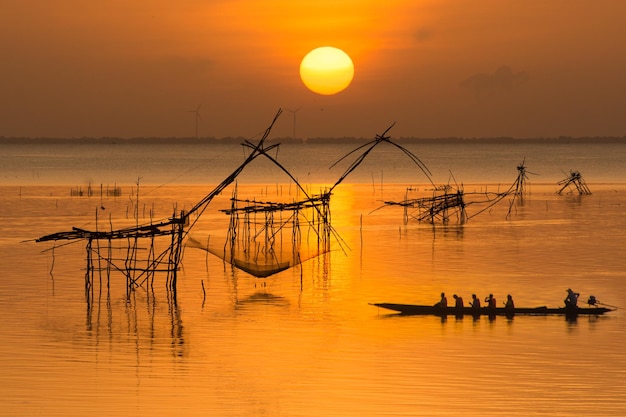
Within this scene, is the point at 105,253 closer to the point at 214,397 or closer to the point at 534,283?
the point at 534,283

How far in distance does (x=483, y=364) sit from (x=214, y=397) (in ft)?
14.6

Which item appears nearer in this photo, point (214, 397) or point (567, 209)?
point (214, 397)

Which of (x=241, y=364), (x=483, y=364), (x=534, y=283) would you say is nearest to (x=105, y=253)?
(x=534, y=283)

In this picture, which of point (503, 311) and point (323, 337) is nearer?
point (323, 337)

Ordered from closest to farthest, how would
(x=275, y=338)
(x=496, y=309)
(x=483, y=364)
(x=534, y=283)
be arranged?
(x=483, y=364), (x=275, y=338), (x=496, y=309), (x=534, y=283)

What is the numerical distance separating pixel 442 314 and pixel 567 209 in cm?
3097

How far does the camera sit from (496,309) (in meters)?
20.2

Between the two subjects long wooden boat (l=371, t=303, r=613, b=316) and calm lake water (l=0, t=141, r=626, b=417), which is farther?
long wooden boat (l=371, t=303, r=613, b=316)

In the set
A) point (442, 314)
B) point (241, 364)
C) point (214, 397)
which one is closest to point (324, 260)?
point (442, 314)

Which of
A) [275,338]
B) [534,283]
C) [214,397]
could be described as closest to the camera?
[214,397]

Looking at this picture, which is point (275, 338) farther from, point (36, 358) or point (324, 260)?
point (324, 260)

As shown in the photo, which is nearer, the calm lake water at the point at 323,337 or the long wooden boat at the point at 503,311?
the calm lake water at the point at 323,337

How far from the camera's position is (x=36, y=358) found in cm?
1680

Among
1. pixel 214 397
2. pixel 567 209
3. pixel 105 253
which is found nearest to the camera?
pixel 214 397
